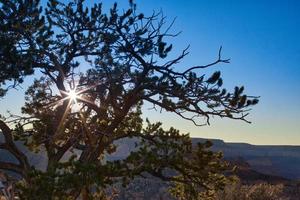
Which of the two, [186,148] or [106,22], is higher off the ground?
[106,22]

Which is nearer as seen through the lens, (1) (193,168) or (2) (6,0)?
(1) (193,168)

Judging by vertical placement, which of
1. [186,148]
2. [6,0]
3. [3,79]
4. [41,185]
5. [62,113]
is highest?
Result: [6,0]

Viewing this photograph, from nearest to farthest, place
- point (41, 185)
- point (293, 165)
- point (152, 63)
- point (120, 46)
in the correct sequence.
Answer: point (41, 185) < point (152, 63) < point (120, 46) < point (293, 165)

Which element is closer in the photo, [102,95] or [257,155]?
[102,95]

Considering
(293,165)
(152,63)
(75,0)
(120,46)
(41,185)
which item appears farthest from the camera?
(293,165)

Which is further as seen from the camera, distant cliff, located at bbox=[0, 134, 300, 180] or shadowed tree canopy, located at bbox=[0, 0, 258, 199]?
distant cliff, located at bbox=[0, 134, 300, 180]

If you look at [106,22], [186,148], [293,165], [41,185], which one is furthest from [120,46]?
[293,165]

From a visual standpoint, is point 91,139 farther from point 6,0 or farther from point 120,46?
point 6,0

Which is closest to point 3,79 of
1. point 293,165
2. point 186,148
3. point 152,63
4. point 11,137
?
point 11,137

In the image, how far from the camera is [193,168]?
13305 mm

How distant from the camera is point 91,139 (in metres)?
13.5

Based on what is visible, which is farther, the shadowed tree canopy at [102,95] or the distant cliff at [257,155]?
the distant cliff at [257,155]

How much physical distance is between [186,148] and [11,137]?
5.02m

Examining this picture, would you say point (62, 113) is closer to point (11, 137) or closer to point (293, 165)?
point (11, 137)
